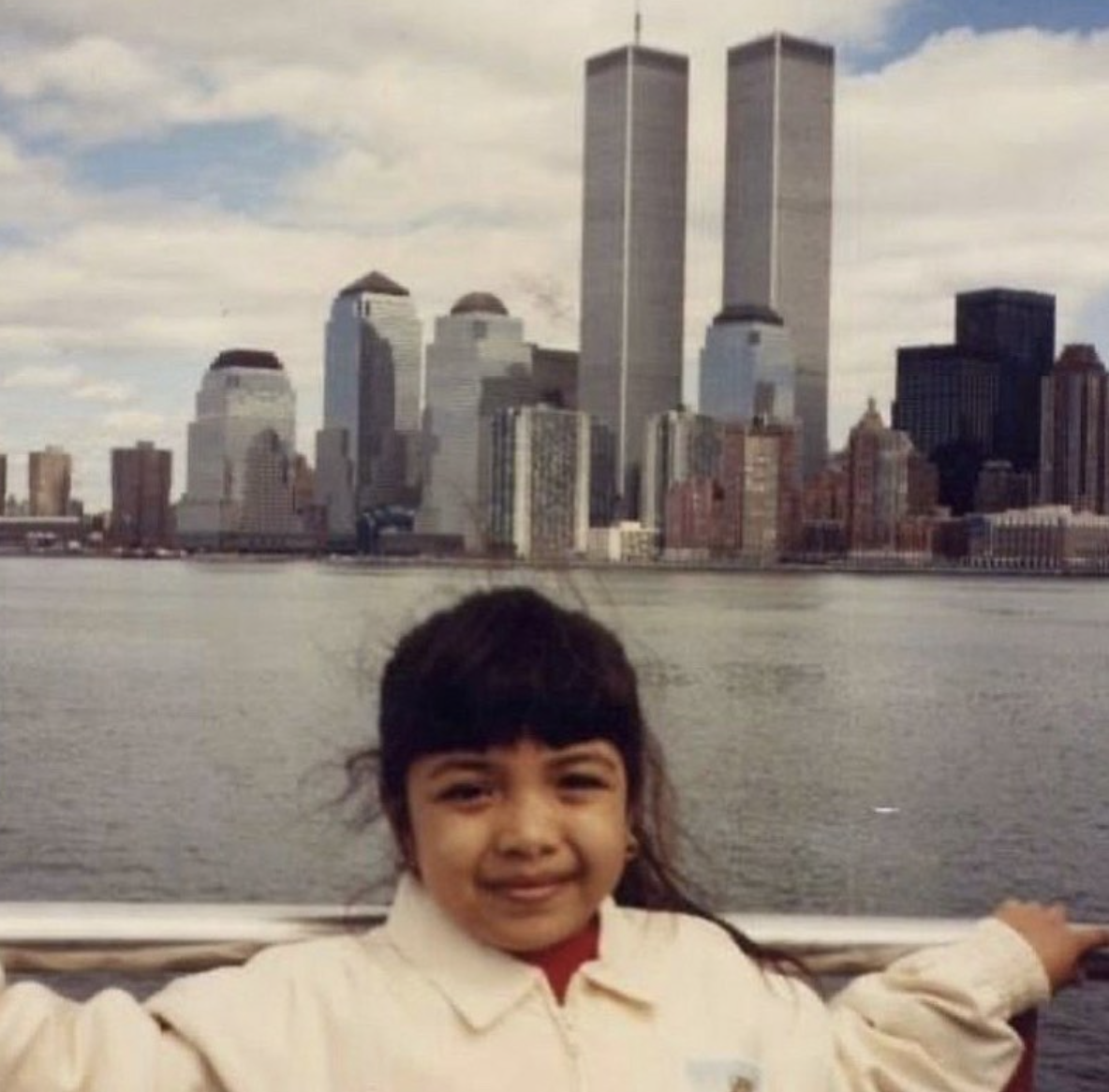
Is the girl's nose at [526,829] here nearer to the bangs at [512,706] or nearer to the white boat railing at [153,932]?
the bangs at [512,706]

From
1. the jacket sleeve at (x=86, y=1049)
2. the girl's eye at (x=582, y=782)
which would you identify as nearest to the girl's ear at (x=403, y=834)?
the girl's eye at (x=582, y=782)

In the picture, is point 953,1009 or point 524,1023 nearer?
point 524,1023

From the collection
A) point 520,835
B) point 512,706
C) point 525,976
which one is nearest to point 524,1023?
point 525,976

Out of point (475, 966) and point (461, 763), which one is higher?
point (461, 763)

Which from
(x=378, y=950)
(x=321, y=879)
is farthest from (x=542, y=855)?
(x=321, y=879)

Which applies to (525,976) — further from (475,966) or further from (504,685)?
(504,685)

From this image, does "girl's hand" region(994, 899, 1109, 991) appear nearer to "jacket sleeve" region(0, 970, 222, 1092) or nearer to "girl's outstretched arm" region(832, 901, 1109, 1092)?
"girl's outstretched arm" region(832, 901, 1109, 1092)

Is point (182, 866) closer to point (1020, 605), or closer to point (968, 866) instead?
point (968, 866)
